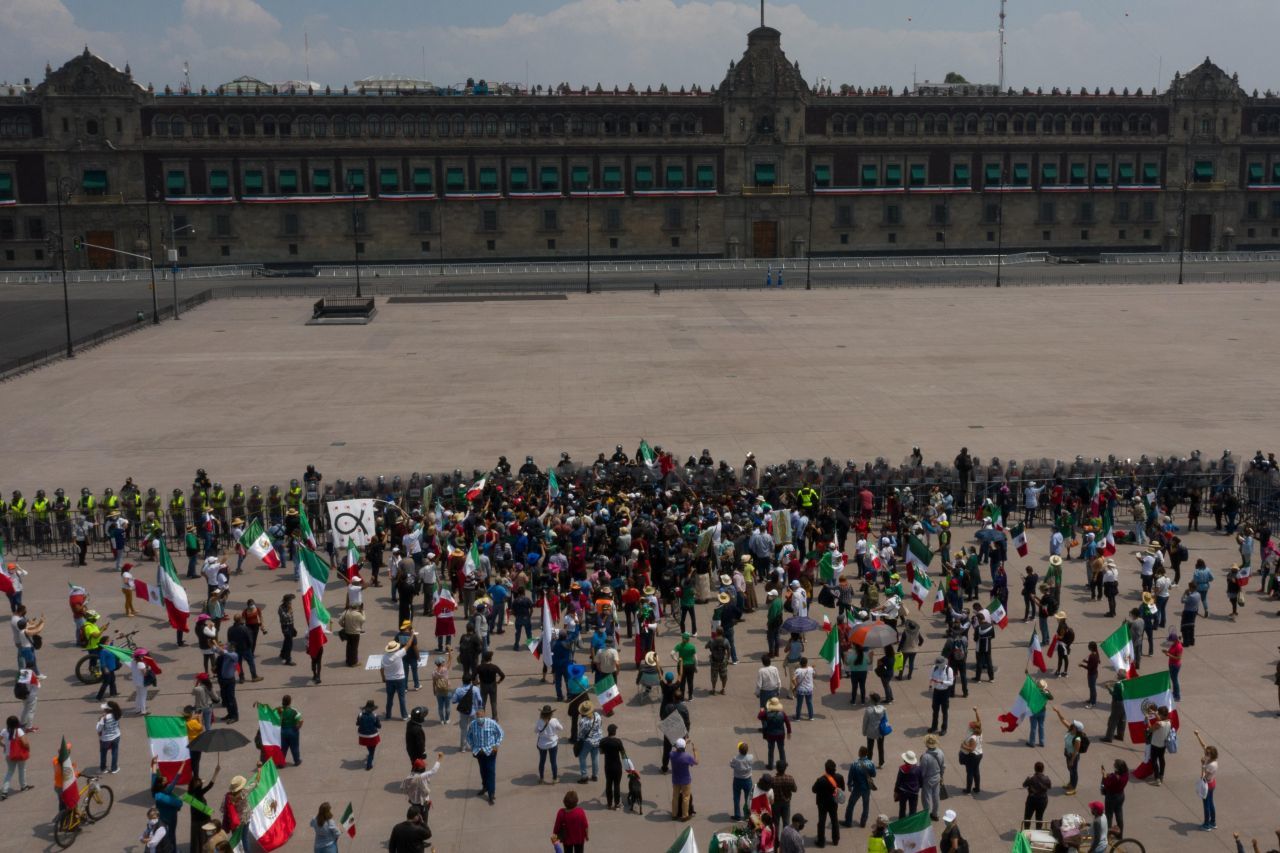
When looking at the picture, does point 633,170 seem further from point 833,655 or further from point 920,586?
point 833,655

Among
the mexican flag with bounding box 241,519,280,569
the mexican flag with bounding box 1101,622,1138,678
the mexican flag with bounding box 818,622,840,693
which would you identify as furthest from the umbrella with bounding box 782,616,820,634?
the mexican flag with bounding box 241,519,280,569

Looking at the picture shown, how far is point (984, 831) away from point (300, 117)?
323ft

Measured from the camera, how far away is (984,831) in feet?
55.5

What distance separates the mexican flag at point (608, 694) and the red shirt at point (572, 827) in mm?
3759

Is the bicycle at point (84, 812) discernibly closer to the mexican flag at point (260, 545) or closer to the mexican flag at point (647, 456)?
the mexican flag at point (260, 545)

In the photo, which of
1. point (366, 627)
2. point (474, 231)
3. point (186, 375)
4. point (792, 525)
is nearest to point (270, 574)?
point (366, 627)

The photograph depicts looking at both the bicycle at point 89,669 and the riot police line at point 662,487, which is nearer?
the bicycle at point 89,669

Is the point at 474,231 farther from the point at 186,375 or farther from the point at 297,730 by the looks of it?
the point at 297,730

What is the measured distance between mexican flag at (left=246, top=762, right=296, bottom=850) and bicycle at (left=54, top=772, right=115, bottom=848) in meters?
2.65

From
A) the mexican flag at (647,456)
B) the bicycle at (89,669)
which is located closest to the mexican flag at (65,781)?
the bicycle at (89,669)

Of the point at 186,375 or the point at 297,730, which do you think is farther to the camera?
the point at 186,375

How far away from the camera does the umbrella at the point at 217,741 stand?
1703 centimetres

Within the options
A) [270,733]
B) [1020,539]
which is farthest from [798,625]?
[270,733]

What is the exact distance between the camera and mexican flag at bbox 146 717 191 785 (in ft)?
55.8
